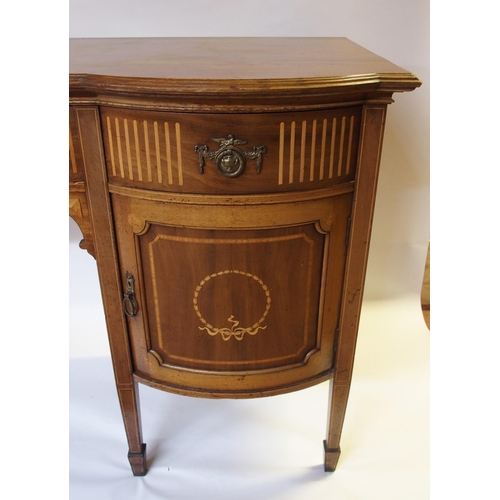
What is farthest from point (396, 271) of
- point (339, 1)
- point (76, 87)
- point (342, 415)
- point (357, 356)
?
point (76, 87)

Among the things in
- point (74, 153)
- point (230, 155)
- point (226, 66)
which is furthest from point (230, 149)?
point (74, 153)

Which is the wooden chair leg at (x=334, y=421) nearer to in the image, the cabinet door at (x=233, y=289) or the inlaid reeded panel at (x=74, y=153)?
the cabinet door at (x=233, y=289)

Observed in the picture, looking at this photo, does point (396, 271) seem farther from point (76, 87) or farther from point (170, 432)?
point (76, 87)

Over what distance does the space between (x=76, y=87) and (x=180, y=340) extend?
46 centimetres

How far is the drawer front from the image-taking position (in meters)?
0.77

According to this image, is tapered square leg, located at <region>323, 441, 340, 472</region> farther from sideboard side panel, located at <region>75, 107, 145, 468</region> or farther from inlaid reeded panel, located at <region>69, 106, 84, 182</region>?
inlaid reeded panel, located at <region>69, 106, 84, 182</region>

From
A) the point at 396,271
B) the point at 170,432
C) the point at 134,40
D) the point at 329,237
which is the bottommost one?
the point at 170,432

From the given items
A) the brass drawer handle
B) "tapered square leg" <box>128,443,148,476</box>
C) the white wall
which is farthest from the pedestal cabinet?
the white wall

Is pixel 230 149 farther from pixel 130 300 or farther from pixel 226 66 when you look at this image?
pixel 130 300

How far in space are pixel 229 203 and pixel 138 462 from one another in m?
0.66

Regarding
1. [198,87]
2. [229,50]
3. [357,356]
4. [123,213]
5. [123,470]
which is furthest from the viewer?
[357,356]

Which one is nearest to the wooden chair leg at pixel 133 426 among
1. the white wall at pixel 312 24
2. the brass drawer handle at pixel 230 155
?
the brass drawer handle at pixel 230 155

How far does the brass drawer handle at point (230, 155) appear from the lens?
2.54 ft

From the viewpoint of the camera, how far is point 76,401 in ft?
4.44
